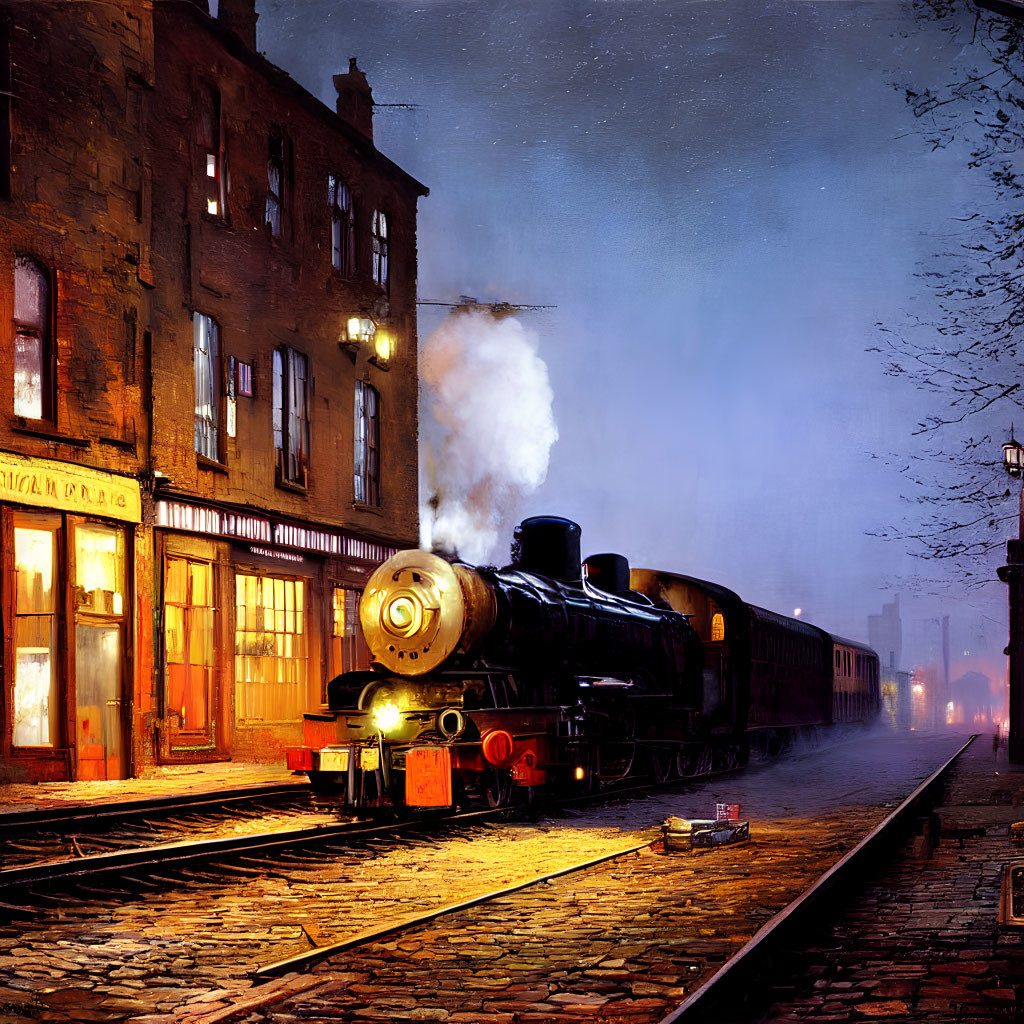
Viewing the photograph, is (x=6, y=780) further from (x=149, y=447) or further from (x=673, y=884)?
(x=673, y=884)

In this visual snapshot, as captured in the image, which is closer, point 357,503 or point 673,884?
point 673,884

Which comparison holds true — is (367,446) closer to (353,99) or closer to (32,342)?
(353,99)

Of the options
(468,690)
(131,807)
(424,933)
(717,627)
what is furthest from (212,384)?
(424,933)

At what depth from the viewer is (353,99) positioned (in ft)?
88.9

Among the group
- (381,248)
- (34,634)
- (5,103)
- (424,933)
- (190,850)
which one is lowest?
(190,850)

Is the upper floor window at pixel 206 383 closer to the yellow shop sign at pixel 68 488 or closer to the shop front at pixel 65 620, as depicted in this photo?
the yellow shop sign at pixel 68 488

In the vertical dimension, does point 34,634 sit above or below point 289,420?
below

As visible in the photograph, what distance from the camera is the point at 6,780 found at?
1672cm

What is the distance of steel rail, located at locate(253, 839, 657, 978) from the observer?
6668 millimetres

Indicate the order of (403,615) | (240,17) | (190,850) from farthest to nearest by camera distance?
(240,17)
(403,615)
(190,850)

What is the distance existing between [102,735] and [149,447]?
4.17 m

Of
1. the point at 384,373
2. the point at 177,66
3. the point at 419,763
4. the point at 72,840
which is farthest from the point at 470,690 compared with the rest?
the point at 384,373

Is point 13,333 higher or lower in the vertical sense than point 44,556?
higher

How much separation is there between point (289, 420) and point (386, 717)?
1095 centimetres
